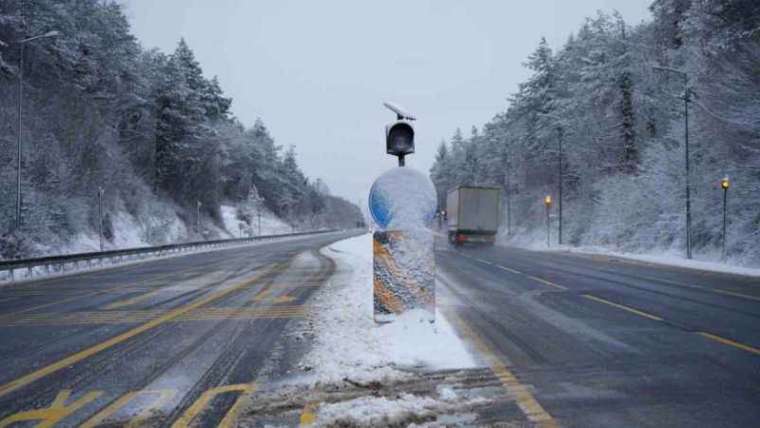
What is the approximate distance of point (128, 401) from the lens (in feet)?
14.6

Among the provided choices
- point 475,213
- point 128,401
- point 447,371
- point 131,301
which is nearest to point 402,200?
point 447,371

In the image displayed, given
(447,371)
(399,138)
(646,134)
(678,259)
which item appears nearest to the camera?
(447,371)

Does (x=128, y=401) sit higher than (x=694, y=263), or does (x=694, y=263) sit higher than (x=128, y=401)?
(x=128, y=401)

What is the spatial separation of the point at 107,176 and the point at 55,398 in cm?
3662

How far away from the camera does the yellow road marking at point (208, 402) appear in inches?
154

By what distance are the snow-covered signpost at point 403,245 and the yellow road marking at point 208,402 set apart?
8.21 ft

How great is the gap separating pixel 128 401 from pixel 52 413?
0.58 m

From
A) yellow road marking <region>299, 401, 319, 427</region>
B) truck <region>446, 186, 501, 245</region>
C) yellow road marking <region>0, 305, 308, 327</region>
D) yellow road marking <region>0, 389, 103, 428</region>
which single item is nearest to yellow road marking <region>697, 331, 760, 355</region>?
yellow road marking <region>299, 401, 319, 427</region>

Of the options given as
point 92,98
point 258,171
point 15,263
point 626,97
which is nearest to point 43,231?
point 15,263

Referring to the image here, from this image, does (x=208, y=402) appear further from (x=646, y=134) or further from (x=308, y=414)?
(x=646, y=134)

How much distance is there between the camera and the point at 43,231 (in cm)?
2569

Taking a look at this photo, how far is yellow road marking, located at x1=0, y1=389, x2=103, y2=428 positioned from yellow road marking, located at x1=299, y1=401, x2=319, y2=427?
6.70 feet

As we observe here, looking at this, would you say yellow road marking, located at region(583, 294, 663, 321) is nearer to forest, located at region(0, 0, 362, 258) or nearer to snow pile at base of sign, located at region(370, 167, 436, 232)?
snow pile at base of sign, located at region(370, 167, 436, 232)

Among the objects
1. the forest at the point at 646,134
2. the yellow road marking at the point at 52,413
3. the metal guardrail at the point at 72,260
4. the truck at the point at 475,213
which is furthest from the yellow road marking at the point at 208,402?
the truck at the point at 475,213
